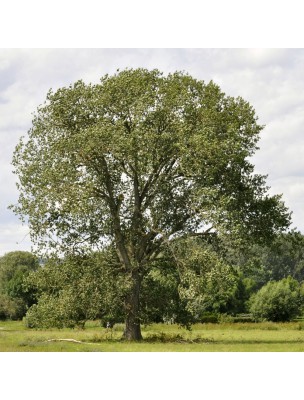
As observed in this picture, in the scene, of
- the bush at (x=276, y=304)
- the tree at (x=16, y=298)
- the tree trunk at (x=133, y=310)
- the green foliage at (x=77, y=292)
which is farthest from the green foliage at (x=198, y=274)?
the bush at (x=276, y=304)

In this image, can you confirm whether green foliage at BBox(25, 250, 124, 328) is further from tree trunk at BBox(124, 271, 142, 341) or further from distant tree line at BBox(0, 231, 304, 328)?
tree trunk at BBox(124, 271, 142, 341)

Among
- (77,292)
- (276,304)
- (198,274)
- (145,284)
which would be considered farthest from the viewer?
(276,304)

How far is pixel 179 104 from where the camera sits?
3841cm

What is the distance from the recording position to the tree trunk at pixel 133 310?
40.5m

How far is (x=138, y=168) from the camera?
38.2 meters

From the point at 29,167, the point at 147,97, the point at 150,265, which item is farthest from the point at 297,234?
the point at 29,167

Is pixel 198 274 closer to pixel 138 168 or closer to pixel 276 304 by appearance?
pixel 138 168

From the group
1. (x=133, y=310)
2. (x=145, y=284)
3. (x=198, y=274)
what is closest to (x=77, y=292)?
(x=133, y=310)

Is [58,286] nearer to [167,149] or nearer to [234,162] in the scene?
[167,149]

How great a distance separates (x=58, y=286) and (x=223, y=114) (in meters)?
15.7

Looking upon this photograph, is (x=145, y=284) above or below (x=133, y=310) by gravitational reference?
above

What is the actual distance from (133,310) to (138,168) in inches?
381

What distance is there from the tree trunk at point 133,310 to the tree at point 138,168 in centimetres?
7

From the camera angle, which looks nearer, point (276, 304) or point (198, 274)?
point (198, 274)
